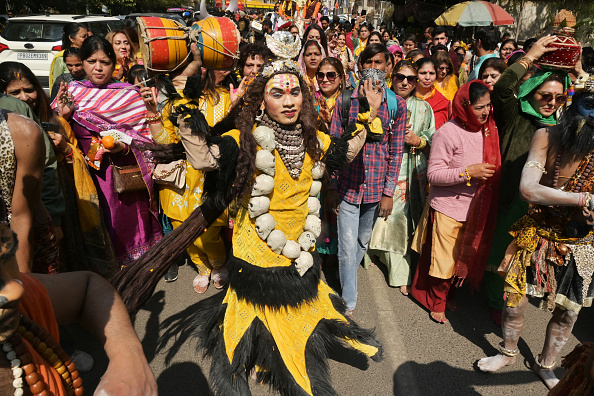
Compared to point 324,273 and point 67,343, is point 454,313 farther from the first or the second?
point 67,343

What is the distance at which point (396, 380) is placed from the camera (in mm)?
2848

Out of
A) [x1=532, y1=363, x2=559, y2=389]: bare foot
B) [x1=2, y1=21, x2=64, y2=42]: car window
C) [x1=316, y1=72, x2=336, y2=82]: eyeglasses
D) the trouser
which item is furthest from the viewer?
[x1=2, y1=21, x2=64, y2=42]: car window

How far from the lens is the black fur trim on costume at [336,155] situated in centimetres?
266

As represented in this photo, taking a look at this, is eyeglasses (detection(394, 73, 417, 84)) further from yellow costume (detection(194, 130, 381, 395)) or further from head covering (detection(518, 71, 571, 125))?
yellow costume (detection(194, 130, 381, 395))

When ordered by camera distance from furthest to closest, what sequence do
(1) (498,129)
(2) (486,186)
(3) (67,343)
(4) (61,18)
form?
(4) (61,18)
(1) (498,129)
(2) (486,186)
(3) (67,343)

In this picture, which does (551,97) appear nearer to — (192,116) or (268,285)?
(268,285)

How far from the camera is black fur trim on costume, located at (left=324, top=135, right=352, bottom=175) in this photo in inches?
105

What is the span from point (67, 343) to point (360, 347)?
Answer: 6.57 feet

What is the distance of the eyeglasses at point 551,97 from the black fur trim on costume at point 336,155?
148 centimetres

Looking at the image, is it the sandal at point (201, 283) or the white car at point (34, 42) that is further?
the white car at point (34, 42)

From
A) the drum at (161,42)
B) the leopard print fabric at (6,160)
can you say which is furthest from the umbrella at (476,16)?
the leopard print fabric at (6,160)

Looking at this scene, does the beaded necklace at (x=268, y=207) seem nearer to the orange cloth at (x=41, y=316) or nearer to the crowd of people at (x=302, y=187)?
the crowd of people at (x=302, y=187)

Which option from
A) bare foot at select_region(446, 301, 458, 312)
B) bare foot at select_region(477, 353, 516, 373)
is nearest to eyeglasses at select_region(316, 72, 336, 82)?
bare foot at select_region(446, 301, 458, 312)

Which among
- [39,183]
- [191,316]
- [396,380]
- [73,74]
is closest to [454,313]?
[396,380]
